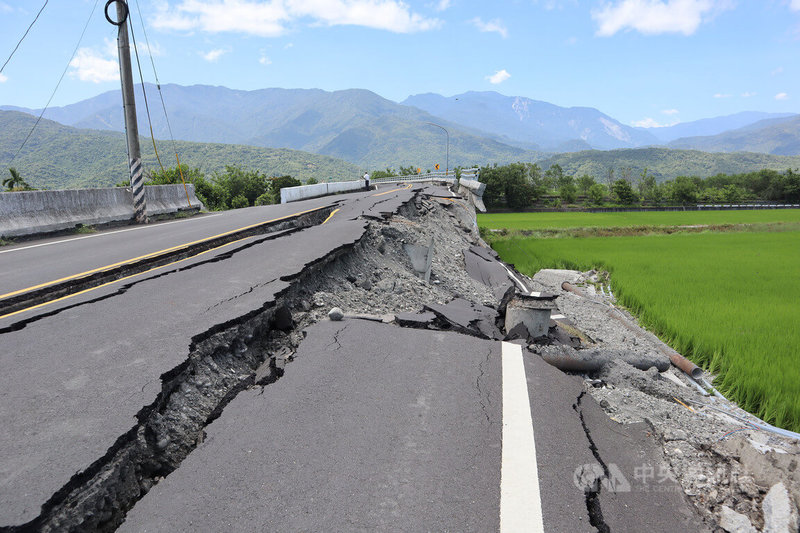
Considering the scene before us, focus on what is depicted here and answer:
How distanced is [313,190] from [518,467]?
2309 cm

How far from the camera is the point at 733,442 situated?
11.8ft

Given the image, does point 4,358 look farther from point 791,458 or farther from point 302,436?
point 791,458

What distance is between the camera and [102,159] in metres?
153

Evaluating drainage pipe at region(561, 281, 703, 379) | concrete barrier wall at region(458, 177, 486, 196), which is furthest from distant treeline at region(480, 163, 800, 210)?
drainage pipe at region(561, 281, 703, 379)

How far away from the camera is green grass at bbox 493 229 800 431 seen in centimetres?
588

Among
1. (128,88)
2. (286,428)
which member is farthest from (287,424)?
(128,88)

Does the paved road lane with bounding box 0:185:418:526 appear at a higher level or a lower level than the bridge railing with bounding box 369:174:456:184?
lower

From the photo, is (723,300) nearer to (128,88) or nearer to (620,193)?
(128,88)

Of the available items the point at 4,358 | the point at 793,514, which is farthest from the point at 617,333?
the point at 4,358

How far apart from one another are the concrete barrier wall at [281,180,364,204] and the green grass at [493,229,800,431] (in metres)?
10.4

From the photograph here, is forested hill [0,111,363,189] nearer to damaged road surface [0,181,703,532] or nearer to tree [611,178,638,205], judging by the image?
tree [611,178,638,205]

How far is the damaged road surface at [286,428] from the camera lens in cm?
227

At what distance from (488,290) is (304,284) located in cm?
690

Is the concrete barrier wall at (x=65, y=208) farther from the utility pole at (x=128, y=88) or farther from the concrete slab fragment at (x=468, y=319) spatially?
the concrete slab fragment at (x=468, y=319)
